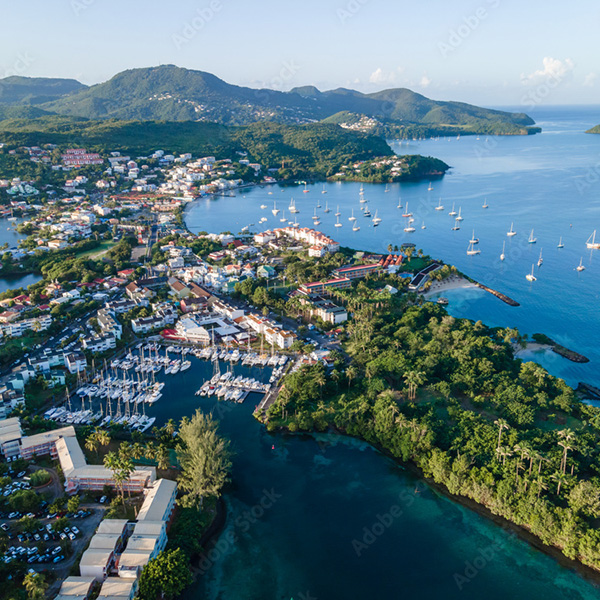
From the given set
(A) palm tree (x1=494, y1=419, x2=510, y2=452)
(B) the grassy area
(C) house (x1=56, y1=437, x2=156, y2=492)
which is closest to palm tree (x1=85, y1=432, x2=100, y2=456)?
(C) house (x1=56, y1=437, x2=156, y2=492)

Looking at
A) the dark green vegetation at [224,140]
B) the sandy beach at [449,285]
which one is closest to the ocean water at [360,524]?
the sandy beach at [449,285]

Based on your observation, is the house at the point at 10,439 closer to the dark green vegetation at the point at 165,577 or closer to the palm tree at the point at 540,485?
the dark green vegetation at the point at 165,577

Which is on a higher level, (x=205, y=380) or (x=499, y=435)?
(x=499, y=435)

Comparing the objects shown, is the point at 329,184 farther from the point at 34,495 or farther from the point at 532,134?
the point at 532,134

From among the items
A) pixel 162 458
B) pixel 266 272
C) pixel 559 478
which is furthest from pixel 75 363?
pixel 559 478

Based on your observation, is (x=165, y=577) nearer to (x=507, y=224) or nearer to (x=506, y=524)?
(x=506, y=524)

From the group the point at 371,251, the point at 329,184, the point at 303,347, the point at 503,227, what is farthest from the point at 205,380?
the point at 329,184
